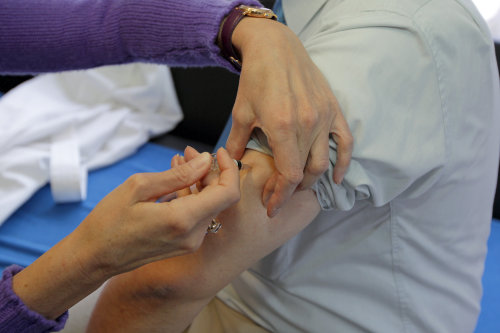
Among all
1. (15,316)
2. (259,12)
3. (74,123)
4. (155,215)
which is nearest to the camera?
(155,215)

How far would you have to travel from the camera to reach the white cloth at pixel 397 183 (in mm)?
592

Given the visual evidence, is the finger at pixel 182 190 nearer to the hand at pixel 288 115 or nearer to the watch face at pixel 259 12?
the hand at pixel 288 115

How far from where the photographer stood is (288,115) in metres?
0.53

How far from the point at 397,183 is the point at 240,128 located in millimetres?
234

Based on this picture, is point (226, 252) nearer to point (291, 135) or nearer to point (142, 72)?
point (291, 135)

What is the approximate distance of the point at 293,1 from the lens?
29.4 inches

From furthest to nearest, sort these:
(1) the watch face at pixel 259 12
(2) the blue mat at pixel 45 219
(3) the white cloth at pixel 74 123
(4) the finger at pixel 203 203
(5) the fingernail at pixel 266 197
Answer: (3) the white cloth at pixel 74 123, (2) the blue mat at pixel 45 219, (1) the watch face at pixel 259 12, (5) the fingernail at pixel 266 197, (4) the finger at pixel 203 203

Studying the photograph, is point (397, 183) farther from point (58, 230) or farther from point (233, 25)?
point (58, 230)

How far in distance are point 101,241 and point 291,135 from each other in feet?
0.91

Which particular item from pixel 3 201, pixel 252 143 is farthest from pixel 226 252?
pixel 3 201

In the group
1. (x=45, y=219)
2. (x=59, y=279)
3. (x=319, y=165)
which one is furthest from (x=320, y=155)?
(x=45, y=219)

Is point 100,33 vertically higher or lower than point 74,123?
higher

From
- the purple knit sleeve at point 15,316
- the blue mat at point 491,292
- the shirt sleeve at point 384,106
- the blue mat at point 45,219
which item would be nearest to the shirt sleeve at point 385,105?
the shirt sleeve at point 384,106

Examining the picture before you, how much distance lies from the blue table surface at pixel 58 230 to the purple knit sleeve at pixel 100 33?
565mm
